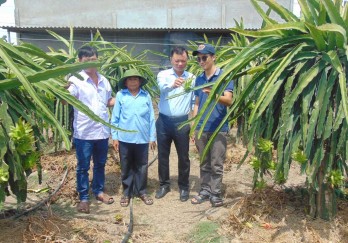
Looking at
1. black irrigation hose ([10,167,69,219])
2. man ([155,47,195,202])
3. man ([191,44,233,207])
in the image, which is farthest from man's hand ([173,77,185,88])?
black irrigation hose ([10,167,69,219])

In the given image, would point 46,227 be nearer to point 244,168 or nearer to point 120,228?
point 120,228

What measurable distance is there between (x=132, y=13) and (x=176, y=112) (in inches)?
463

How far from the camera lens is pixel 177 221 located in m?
4.15

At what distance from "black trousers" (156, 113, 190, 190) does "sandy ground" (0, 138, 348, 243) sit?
27 centimetres

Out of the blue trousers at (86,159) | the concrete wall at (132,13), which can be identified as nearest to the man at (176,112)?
the blue trousers at (86,159)

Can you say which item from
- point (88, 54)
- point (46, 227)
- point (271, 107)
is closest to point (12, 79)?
point (46, 227)

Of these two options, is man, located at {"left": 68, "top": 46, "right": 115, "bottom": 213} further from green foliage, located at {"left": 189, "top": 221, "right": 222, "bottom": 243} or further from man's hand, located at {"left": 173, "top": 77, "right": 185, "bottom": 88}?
green foliage, located at {"left": 189, "top": 221, "right": 222, "bottom": 243}

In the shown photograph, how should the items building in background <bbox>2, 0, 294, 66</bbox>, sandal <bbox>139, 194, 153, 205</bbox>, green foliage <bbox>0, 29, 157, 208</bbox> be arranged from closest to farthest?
green foliage <bbox>0, 29, 157, 208</bbox> < sandal <bbox>139, 194, 153, 205</bbox> < building in background <bbox>2, 0, 294, 66</bbox>

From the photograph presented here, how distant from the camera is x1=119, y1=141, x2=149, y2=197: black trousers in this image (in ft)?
15.1

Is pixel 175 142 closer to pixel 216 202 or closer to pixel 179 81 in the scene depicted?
pixel 179 81

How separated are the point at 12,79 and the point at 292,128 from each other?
6.88ft

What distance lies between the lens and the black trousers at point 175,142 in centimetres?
464

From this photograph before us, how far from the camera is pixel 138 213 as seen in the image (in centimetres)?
439

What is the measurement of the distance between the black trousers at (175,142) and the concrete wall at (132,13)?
37.1 ft
